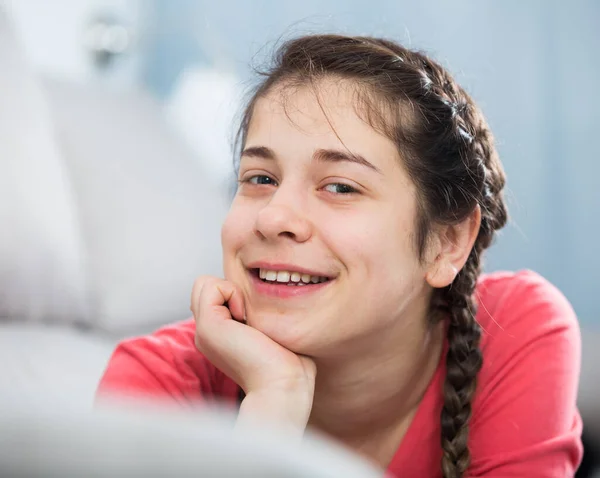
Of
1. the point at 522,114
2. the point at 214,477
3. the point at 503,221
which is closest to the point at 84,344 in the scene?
the point at 503,221

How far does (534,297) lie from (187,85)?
1.92 m

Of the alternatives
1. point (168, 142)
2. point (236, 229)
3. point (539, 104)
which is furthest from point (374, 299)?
point (539, 104)

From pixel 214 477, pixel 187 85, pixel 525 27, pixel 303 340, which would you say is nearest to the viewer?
pixel 214 477

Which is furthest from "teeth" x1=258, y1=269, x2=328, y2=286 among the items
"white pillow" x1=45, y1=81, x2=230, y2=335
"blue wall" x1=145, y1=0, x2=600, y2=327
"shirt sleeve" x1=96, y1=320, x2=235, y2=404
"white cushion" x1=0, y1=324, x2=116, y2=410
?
"blue wall" x1=145, y1=0, x2=600, y2=327

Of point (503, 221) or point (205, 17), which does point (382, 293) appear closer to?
point (503, 221)

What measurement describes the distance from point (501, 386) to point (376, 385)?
7.8 inches

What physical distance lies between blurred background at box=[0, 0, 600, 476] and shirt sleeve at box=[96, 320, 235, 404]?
0.49ft

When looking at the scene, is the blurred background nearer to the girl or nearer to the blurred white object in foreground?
the girl

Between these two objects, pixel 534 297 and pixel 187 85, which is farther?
pixel 187 85

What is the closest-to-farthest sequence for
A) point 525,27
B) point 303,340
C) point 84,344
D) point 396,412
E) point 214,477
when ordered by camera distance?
Result: point 214,477, point 303,340, point 396,412, point 84,344, point 525,27

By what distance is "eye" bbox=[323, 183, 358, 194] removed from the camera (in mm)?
1090

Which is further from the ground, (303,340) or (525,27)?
(525,27)

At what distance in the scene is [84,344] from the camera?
1.63m

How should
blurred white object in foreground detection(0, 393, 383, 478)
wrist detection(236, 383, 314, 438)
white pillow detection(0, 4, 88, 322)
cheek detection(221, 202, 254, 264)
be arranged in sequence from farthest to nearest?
white pillow detection(0, 4, 88, 322) → cheek detection(221, 202, 254, 264) → wrist detection(236, 383, 314, 438) → blurred white object in foreground detection(0, 393, 383, 478)
